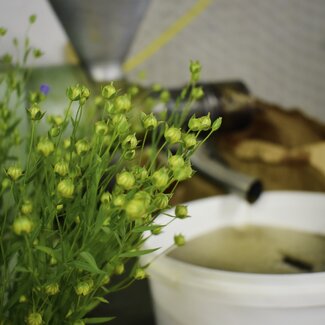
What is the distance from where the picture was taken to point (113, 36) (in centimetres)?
83

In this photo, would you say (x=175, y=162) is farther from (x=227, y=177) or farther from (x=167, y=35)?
(x=167, y=35)

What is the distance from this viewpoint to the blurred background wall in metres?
1.11

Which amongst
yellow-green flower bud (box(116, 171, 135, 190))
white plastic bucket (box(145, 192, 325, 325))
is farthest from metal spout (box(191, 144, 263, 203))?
yellow-green flower bud (box(116, 171, 135, 190))

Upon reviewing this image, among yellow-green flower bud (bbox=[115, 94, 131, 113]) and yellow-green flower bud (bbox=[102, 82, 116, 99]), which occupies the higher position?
yellow-green flower bud (bbox=[102, 82, 116, 99])

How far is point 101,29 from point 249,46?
0.48 m

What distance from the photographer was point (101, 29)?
805 mm

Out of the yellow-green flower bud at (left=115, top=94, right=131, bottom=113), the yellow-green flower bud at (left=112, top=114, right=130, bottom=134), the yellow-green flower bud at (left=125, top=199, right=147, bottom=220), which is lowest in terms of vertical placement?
the yellow-green flower bud at (left=125, top=199, right=147, bottom=220)

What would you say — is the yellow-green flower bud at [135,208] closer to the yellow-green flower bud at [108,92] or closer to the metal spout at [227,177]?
the yellow-green flower bud at [108,92]

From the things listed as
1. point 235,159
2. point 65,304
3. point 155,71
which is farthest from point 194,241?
point 155,71

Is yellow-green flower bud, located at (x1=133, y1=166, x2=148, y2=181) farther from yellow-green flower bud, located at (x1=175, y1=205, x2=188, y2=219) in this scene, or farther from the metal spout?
the metal spout

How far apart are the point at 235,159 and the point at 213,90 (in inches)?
5.2

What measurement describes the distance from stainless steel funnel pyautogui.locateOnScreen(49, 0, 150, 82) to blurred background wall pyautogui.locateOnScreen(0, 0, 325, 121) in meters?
0.19

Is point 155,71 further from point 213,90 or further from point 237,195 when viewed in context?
point 237,195

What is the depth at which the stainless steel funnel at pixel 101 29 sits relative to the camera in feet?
2.53
